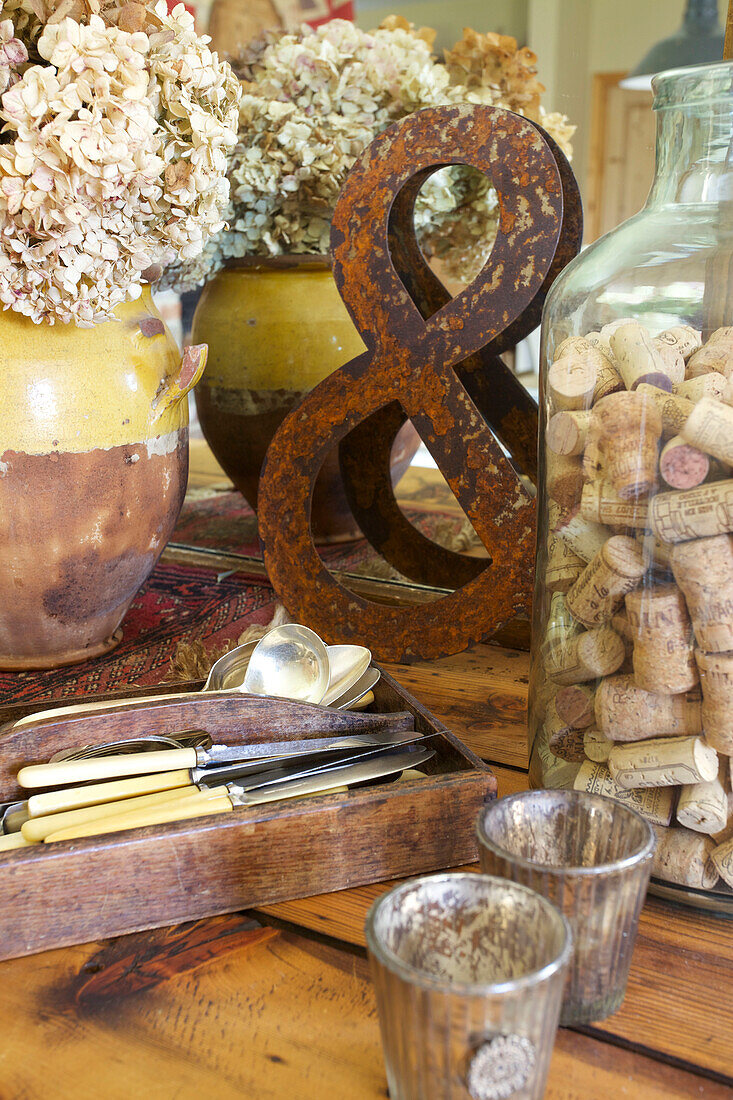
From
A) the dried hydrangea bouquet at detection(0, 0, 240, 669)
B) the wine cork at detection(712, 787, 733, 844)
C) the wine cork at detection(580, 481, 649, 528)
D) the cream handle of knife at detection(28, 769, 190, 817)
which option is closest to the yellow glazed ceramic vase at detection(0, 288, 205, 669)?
the dried hydrangea bouquet at detection(0, 0, 240, 669)

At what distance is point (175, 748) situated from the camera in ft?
1.53

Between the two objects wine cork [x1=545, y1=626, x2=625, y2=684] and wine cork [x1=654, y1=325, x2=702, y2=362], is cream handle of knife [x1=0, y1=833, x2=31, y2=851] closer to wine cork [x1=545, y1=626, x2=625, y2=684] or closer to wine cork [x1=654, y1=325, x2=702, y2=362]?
wine cork [x1=545, y1=626, x2=625, y2=684]

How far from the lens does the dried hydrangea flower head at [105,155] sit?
522 millimetres

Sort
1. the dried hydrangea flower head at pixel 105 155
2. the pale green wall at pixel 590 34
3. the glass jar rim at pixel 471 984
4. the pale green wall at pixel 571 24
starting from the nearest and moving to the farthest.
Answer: the glass jar rim at pixel 471 984, the dried hydrangea flower head at pixel 105 155, the pale green wall at pixel 590 34, the pale green wall at pixel 571 24

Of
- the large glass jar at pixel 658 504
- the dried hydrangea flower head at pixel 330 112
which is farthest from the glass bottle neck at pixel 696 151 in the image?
the dried hydrangea flower head at pixel 330 112

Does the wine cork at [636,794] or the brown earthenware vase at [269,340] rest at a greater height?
the brown earthenware vase at [269,340]

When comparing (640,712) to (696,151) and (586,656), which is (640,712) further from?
(696,151)

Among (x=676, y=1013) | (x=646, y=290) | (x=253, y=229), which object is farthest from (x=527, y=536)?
(x=253, y=229)

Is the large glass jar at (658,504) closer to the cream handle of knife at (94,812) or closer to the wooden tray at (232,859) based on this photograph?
the wooden tray at (232,859)

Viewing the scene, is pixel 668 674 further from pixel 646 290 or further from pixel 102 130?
pixel 102 130

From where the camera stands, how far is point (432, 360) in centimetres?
64

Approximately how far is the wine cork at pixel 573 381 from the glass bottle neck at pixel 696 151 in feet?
0.29

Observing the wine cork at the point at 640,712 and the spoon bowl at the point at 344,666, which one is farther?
the spoon bowl at the point at 344,666

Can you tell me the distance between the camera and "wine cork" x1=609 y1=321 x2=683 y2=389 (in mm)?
416
